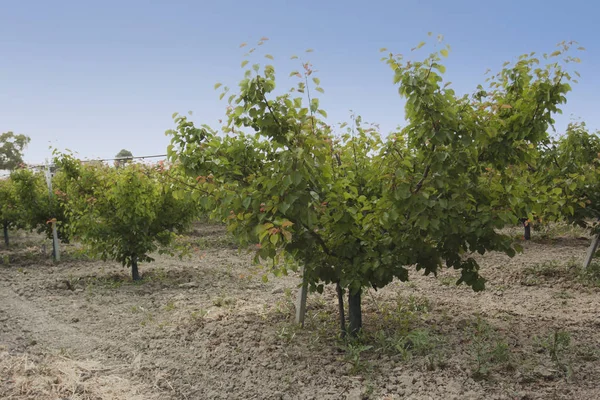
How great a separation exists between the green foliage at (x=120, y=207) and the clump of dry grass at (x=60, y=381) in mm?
3436

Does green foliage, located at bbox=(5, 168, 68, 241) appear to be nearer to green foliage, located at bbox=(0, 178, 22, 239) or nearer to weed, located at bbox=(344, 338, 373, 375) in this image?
green foliage, located at bbox=(0, 178, 22, 239)

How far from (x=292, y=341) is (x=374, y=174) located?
1778mm

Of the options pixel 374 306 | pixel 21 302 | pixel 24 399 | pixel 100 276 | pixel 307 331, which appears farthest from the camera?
pixel 100 276

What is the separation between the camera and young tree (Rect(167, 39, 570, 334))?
10.9 feet

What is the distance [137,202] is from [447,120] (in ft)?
18.1

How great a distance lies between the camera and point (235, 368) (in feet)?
13.2

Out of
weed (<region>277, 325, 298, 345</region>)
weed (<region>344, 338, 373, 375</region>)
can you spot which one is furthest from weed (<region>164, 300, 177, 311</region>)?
weed (<region>344, 338, 373, 375</region>)

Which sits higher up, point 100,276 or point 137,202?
point 137,202

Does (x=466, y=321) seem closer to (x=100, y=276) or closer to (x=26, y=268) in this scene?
(x=100, y=276)

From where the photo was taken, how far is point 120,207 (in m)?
7.68

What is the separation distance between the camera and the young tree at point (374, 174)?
3316 mm

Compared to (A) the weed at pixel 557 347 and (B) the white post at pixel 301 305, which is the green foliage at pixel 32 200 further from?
(A) the weed at pixel 557 347

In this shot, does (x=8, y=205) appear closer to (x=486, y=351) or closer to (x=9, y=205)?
(x=9, y=205)

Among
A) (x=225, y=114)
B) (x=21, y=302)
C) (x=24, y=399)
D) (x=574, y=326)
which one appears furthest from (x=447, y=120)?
(x=21, y=302)
